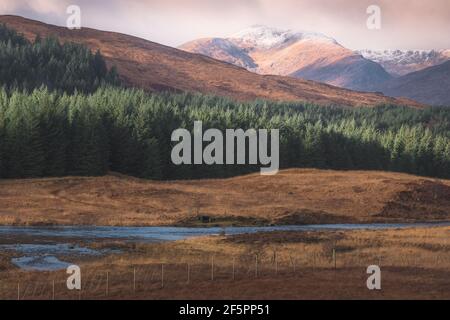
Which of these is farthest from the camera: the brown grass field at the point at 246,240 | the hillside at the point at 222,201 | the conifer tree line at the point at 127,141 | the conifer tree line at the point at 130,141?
the conifer tree line at the point at 130,141

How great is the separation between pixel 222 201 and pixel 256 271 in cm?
5226

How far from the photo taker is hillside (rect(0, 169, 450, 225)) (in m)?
79.6

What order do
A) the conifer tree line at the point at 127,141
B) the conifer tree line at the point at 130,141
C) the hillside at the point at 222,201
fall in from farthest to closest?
1. the conifer tree line at the point at 130,141
2. the conifer tree line at the point at 127,141
3. the hillside at the point at 222,201

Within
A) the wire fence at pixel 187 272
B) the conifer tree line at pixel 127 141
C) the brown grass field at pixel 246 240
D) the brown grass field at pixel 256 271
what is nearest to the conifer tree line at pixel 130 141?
the conifer tree line at pixel 127 141

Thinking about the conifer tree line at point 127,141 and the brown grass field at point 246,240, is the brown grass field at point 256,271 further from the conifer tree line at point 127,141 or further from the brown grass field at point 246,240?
the conifer tree line at point 127,141

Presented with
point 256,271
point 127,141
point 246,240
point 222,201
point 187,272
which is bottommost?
point 222,201

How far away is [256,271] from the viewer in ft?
141

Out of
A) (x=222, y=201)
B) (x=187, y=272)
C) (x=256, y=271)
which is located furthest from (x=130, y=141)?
(x=256, y=271)

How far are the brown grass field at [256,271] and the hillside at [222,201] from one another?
19831 millimetres

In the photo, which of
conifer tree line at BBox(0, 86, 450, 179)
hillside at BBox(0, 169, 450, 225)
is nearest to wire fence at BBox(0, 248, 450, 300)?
hillside at BBox(0, 169, 450, 225)

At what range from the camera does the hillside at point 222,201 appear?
79625 mm

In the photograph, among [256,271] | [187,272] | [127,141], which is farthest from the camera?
[127,141]

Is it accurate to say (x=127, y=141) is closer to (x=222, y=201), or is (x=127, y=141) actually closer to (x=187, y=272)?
(x=222, y=201)

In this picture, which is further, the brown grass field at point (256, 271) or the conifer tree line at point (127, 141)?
the conifer tree line at point (127, 141)
